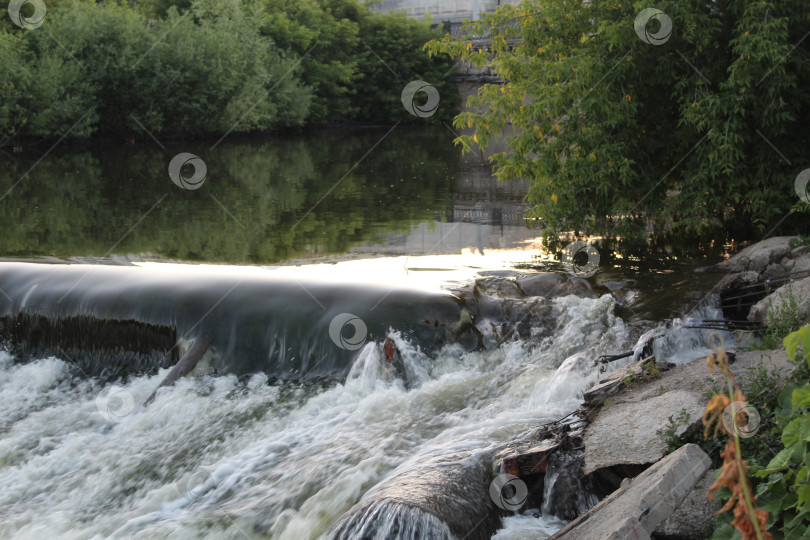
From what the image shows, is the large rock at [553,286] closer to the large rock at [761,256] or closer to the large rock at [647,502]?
the large rock at [761,256]

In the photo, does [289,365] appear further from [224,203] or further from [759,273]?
[224,203]

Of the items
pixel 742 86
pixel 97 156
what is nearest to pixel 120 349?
pixel 742 86

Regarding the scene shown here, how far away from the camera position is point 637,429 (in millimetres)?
4980

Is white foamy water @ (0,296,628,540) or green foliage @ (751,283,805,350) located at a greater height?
green foliage @ (751,283,805,350)

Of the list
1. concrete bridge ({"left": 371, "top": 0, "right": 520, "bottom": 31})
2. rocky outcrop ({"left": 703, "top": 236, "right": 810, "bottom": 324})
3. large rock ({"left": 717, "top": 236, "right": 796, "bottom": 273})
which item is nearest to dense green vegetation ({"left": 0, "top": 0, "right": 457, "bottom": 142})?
concrete bridge ({"left": 371, "top": 0, "right": 520, "bottom": 31})

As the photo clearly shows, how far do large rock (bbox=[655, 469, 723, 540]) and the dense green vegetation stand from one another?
24.6 metres

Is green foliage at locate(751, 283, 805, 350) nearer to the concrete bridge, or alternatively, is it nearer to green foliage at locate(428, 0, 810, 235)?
green foliage at locate(428, 0, 810, 235)

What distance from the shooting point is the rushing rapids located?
216 inches

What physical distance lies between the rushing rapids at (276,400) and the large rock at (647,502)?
817mm

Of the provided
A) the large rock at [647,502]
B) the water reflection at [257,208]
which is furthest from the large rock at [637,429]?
the water reflection at [257,208]

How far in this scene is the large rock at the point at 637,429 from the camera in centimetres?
473

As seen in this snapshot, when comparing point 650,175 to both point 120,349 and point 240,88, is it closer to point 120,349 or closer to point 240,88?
point 120,349

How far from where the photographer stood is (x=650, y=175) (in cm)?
1089

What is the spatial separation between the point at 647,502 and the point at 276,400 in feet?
15.8
